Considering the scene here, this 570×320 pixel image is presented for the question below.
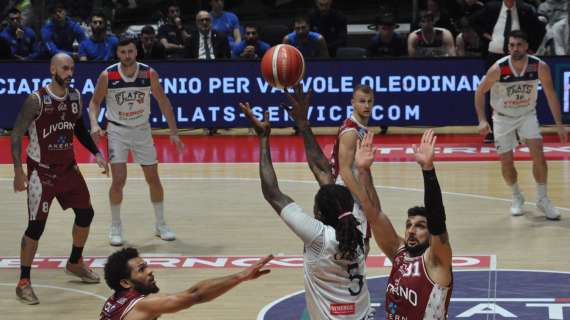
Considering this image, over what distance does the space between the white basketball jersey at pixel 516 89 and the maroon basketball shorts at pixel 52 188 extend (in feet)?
17.5

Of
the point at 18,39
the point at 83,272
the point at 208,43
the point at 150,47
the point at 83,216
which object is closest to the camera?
the point at 83,216

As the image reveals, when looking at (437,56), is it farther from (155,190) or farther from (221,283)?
(221,283)

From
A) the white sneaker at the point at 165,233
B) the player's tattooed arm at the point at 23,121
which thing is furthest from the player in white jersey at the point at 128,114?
the player's tattooed arm at the point at 23,121

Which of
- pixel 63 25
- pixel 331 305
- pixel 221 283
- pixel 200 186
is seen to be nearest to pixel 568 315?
pixel 331 305

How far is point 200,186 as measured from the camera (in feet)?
52.3

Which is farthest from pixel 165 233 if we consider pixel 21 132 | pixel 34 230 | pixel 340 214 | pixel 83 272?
pixel 340 214

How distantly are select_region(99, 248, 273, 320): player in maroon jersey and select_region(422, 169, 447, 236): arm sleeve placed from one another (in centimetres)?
91

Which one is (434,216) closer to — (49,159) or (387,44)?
(49,159)

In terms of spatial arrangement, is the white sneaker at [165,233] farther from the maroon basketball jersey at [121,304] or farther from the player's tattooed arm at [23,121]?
the maroon basketball jersey at [121,304]

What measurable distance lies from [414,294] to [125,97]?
264 inches

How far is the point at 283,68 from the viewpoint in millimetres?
9273

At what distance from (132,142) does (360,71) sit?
750 centimetres

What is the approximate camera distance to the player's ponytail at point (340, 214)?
6.48 metres

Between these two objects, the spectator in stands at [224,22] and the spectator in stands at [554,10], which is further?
the spectator in stands at [224,22]
